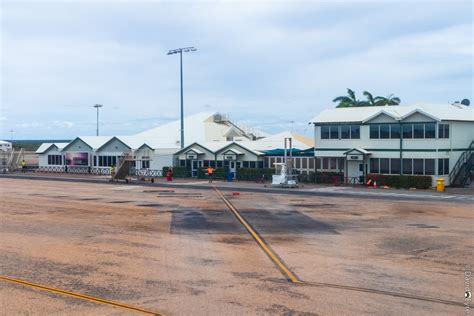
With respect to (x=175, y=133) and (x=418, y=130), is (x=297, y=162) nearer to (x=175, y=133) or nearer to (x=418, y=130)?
(x=418, y=130)

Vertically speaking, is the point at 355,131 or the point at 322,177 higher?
the point at 355,131

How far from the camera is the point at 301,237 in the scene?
2245 centimetres

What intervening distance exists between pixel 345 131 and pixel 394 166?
18.4ft

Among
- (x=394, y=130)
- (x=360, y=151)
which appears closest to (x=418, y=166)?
(x=394, y=130)

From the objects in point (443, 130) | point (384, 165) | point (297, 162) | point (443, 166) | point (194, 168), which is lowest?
point (194, 168)

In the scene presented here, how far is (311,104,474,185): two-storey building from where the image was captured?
45938mm

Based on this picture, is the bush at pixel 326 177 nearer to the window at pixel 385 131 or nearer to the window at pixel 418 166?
the window at pixel 385 131

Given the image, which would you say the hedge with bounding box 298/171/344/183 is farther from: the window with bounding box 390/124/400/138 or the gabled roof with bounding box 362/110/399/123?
the window with bounding box 390/124/400/138

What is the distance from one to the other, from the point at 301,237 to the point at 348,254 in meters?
3.78

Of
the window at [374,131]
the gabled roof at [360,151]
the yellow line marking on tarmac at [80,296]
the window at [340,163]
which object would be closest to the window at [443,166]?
the window at [374,131]

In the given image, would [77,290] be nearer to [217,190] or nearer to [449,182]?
[217,190]

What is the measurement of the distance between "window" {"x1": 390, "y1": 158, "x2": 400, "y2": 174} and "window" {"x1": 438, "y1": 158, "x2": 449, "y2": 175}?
3.35 meters

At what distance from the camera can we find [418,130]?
46.4m

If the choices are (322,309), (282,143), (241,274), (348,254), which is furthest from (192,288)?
(282,143)
